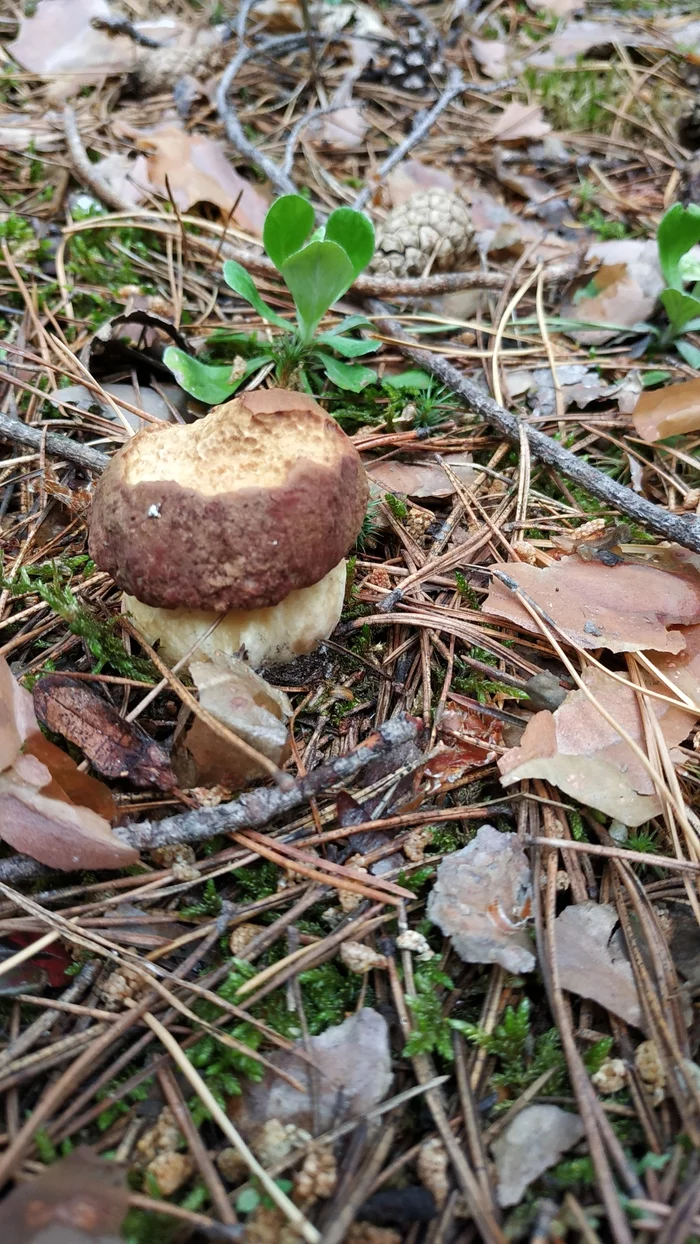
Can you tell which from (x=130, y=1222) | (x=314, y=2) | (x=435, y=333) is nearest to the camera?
(x=130, y=1222)

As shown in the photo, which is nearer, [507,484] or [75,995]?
[75,995]

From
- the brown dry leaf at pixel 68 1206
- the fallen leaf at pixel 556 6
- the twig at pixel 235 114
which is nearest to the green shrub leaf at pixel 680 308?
the twig at pixel 235 114

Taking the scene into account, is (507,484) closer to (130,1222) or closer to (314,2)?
(130,1222)

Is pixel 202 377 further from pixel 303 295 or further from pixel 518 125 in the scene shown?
pixel 518 125

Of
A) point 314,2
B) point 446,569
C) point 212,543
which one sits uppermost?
point 314,2

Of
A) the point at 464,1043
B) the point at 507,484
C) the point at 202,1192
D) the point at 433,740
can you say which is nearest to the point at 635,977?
the point at 464,1043

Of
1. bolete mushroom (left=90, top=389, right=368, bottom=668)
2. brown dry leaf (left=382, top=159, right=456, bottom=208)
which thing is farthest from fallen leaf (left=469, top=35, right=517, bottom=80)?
bolete mushroom (left=90, top=389, right=368, bottom=668)

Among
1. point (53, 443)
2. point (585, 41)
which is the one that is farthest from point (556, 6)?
point (53, 443)
